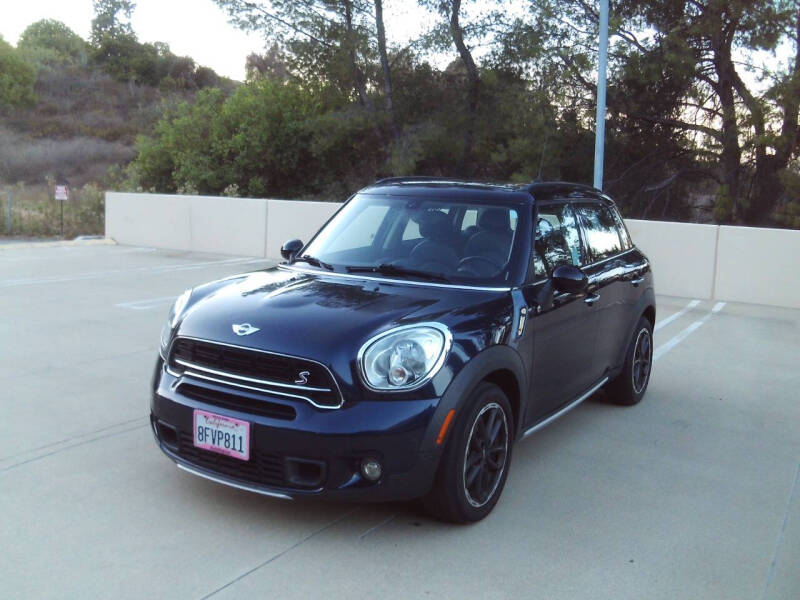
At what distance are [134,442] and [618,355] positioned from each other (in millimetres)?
3281

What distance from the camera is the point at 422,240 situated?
16.2 ft

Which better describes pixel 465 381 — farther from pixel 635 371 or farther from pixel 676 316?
pixel 676 316

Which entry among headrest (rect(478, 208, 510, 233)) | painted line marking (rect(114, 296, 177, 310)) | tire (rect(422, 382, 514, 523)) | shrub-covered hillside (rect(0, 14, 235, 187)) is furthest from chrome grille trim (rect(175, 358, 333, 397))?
shrub-covered hillside (rect(0, 14, 235, 187))

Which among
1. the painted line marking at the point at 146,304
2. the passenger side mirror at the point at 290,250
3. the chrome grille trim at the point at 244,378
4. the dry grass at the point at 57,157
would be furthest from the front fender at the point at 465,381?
the dry grass at the point at 57,157

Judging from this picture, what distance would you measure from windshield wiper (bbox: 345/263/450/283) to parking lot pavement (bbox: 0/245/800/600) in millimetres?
1218

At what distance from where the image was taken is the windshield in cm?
467

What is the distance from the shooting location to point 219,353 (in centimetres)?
393

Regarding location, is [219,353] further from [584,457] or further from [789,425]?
[789,425]

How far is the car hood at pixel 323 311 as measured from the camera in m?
3.77

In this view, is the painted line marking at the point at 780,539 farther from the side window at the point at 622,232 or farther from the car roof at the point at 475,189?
the car roof at the point at 475,189

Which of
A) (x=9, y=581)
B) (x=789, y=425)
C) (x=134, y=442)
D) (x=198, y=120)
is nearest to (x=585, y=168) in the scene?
(x=198, y=120)

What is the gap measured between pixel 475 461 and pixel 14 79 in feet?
184

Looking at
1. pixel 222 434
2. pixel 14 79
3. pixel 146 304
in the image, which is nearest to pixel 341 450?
pixel 222 434

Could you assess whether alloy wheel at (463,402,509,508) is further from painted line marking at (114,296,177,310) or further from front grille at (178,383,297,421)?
painted line marking at (114,296,177,310)
